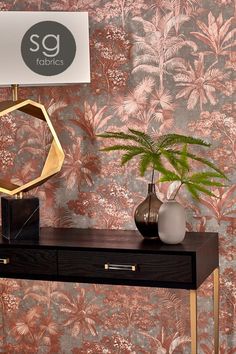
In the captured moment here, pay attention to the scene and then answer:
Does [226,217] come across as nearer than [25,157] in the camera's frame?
Yes

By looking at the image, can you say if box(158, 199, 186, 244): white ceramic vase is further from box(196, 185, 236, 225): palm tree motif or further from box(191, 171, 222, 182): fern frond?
box(196, 185, 236, 225): palm tree motif

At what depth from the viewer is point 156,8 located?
3000 mm

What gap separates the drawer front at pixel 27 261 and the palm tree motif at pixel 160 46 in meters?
0.92

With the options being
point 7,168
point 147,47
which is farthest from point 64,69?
point 7,168

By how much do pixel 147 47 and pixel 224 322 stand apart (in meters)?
1.28

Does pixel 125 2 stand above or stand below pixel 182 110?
above

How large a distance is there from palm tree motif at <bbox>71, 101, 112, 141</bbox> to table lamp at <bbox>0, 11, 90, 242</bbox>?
23cm

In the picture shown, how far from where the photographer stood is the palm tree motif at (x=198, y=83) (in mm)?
2934

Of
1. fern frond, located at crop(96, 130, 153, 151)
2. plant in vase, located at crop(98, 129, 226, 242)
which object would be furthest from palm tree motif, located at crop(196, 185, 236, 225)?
fern frond, located at crop(96, 130, 153, 151)

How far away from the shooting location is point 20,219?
Result: 2.89 meters

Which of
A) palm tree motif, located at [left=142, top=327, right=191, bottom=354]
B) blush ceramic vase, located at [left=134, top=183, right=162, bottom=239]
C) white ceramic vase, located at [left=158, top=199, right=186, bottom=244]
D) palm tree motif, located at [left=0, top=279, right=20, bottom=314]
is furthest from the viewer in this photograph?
palm tree motif, located at [left=0, top=279, right=20, bottom=314]

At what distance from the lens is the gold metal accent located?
115 inches

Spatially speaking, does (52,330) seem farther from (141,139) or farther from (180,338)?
(141,139)

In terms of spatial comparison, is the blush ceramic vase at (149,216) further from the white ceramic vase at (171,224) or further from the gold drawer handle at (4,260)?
the gold drawer handle at (4,260)
